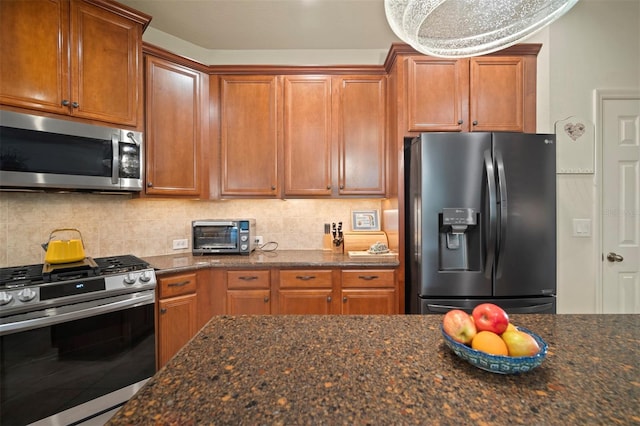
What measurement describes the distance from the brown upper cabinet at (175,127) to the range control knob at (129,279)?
68cm

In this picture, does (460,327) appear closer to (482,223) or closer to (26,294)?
(482,223)

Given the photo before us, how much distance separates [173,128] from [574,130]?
3320mm

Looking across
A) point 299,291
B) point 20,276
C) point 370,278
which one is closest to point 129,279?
point 20,276

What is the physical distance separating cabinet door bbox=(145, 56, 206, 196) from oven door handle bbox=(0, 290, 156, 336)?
807 mm

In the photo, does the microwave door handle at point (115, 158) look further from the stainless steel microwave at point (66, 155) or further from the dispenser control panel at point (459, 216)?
the dispenser control panel at point (459, 216)

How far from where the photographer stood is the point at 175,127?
7.37 ft

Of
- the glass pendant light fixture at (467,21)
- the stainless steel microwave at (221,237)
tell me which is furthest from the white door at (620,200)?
the stainless steel microwave at (221,237)

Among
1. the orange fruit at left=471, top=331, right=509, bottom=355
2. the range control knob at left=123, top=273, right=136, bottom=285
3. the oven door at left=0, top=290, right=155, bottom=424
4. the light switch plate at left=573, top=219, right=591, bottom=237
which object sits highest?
the light switch plate at left=573, top=219, right=591, bottom=237

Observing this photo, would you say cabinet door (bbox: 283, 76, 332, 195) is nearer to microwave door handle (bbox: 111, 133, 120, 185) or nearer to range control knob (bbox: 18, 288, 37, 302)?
microwave door handle (bbox: 111, 133, 120, 185)

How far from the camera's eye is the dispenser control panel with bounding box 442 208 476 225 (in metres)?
1.84

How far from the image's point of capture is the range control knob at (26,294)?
1.38 metres

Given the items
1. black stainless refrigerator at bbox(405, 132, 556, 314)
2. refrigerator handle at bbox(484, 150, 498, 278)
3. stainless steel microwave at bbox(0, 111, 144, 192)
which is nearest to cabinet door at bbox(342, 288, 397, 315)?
black stainless refrigerator at bbox(405, 132, 556, 314)

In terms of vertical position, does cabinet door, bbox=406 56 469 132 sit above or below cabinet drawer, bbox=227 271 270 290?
above

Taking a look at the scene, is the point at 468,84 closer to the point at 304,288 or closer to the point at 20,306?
the point at 304,288
